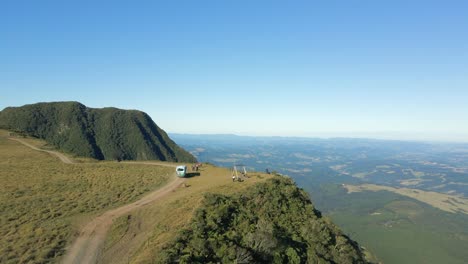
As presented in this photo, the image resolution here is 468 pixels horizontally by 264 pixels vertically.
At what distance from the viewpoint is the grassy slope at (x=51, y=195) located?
30.8 m

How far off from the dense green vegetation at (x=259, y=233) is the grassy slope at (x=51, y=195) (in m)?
14.5

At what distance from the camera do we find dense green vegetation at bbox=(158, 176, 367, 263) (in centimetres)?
2642

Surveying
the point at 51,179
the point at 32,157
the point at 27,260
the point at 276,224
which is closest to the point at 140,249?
the point at 27,260

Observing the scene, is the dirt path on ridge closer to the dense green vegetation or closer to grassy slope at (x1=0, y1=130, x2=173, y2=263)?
grassy slope at (x1=0, y1=130, x2=173, y2=263)

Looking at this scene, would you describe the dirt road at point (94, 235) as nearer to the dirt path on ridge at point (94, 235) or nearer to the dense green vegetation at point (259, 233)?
the dirt path on ridge at point (94, 235)

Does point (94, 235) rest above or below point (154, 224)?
below

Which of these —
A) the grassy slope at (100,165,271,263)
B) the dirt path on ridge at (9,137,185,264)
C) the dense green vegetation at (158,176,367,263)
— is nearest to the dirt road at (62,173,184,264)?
the dirt path on ridge at (9,137,185,264)

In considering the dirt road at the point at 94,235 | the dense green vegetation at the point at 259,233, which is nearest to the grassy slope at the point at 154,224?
the dirt road at the point at 94,235

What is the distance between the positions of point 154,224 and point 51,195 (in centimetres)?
2097

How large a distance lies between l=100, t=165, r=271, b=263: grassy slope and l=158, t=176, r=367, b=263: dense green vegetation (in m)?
2.13

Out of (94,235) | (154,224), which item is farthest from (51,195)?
(154,224)

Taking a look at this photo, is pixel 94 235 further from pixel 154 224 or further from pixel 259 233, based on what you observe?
pixel 259 233

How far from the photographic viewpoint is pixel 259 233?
31.1m

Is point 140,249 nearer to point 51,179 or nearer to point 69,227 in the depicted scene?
point 69,227
